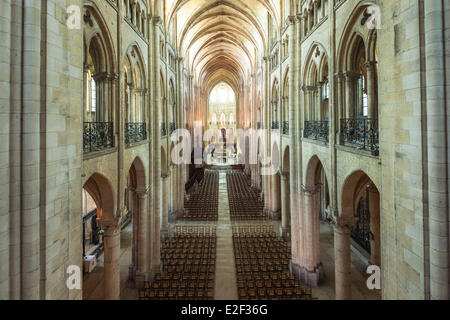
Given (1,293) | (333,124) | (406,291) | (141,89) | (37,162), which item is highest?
(141,89)

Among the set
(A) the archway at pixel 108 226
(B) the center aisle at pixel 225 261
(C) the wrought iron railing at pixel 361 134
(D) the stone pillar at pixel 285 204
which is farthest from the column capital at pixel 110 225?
(D) the stone pillar at pixel 285 204

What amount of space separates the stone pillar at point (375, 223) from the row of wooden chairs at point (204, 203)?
12.3m

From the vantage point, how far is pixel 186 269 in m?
14.4

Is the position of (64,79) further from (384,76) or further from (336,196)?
(336,196)

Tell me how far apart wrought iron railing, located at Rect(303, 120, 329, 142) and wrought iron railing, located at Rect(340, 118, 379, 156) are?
124 cm

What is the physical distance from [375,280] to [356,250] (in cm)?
478

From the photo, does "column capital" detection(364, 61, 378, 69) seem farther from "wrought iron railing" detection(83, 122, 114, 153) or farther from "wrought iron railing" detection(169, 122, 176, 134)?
"wrought iron railing" detection(169, 122, 176, 134)

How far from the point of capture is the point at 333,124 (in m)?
9.66

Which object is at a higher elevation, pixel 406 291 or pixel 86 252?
pixel 406 291

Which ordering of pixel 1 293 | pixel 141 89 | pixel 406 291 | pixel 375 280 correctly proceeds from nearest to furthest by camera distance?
pixel 1 293, pixel 406 291, pixel 375 280, pixel 141 89

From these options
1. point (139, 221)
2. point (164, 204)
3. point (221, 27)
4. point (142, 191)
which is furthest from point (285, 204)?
point (221, 27)

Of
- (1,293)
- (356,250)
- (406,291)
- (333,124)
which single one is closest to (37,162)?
(1,293)

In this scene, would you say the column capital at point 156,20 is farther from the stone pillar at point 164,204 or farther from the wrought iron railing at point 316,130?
the wrought iron railing at point 316,130

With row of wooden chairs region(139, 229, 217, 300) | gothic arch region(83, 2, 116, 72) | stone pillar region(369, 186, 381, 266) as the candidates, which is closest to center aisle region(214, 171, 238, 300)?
row of wooden chairs region(139, 229, 217, 300)
